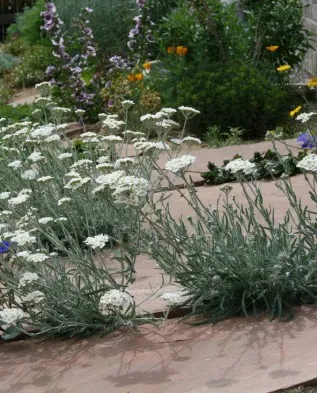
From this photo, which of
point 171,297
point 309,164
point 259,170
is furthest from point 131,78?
point 309,164

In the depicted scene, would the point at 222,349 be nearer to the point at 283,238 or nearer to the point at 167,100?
the point at 283,238

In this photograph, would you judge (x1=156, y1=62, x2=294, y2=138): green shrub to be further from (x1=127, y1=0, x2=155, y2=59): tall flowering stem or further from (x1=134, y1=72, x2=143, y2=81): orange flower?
(x1=127, y1=0, x2=155, y2=59): tall flowering stem

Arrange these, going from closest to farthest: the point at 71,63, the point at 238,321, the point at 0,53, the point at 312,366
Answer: the point at 312,366
the point at 238,321
the point at 71,63
the point at 0,53

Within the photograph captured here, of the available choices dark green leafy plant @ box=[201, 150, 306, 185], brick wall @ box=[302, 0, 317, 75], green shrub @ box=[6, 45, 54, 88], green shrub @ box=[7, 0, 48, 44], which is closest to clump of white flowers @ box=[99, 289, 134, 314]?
dark green leafy plant @ box=[201, 150, 306, 185]

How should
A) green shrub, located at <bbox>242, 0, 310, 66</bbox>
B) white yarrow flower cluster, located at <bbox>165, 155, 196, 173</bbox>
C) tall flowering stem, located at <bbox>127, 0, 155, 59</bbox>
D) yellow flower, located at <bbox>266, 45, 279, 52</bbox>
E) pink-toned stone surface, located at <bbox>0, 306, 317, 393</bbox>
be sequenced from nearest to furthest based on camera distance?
pink-toned stone surface, located at <bbox>0, 306, 317, 393</bbox> < white yarrow flower cluster, located at <bbox>165, 155, 196, 173</bbox> < yellow flower, located at <bbox>266, 45, 279, 52</bbox> < green shrub, located at <bbox>242, 0, 310, 66</bbox> < tall flowering stem, located at <bbox>127, 0, 155, 59</bbox>

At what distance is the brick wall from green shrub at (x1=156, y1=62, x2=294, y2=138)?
4.53ft

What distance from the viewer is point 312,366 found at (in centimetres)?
325

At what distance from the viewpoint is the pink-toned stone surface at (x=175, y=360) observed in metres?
3.27

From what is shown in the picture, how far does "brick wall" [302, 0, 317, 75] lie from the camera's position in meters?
9.88

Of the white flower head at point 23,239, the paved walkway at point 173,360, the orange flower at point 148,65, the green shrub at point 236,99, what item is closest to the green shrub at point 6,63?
the orange flower at point 148,65

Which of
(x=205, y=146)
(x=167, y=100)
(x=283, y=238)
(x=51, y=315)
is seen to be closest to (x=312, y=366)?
(x=283, y=238)

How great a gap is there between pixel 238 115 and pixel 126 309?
4.62 m

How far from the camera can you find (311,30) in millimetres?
10062

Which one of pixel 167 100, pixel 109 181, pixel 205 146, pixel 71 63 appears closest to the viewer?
pixel 109 181
